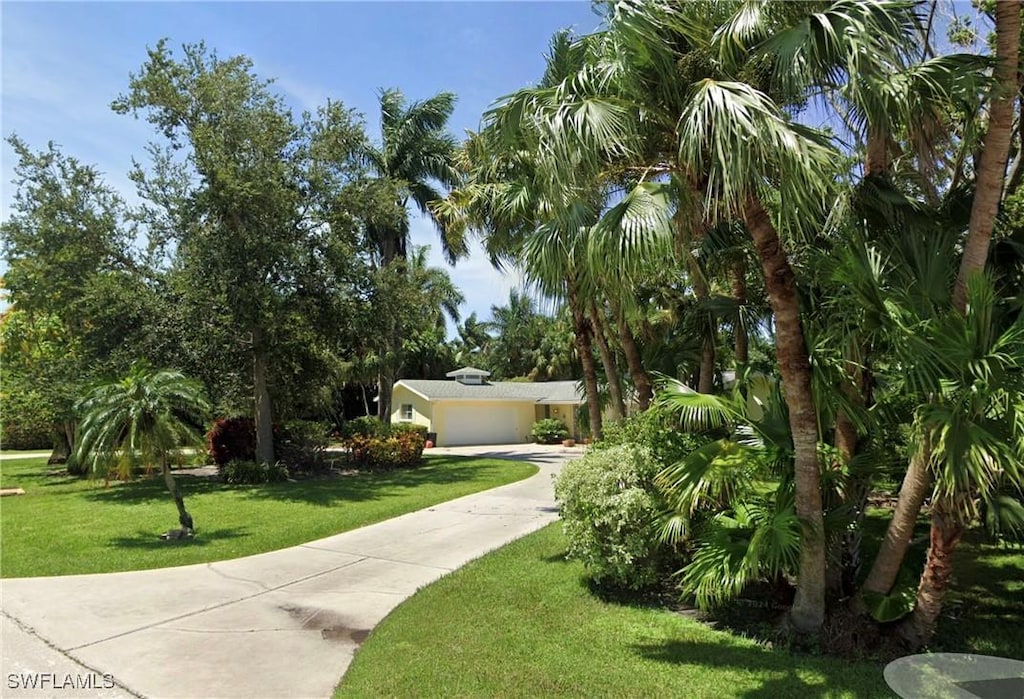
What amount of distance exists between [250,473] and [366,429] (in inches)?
251

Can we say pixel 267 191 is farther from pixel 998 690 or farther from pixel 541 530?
pixel 998 690

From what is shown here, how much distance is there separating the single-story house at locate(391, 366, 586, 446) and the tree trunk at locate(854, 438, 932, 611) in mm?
25903

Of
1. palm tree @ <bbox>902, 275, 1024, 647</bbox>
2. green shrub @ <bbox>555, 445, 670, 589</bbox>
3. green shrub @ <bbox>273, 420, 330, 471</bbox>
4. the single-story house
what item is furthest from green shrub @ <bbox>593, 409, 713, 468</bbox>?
the single-story house

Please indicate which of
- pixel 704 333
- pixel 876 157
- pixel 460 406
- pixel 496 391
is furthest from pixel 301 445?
pixel 876 157

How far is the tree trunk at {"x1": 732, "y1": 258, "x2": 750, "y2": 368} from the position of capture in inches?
296

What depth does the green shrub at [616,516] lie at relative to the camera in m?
6.54

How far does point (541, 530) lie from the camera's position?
10.3 metres

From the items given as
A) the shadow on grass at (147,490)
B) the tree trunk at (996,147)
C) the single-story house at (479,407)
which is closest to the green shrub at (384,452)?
the shadow on grass at (147,490)

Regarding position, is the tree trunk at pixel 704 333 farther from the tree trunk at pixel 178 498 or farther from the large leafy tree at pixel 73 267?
the large leafy tree at pixel 73 267

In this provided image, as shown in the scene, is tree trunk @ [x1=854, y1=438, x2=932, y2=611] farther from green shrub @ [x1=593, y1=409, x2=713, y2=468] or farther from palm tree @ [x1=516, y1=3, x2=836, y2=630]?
green shrub @ [x1=593, y1=409, x2=713, y2=468]

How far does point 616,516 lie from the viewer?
21.4ft

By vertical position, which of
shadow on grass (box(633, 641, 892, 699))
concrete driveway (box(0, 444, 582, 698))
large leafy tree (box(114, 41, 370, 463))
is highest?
Result: large leafy tree (box(114, 41, 370, 463))

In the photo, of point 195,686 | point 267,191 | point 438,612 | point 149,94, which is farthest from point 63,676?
point 149,94

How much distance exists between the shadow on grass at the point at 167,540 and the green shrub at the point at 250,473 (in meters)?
6.64
